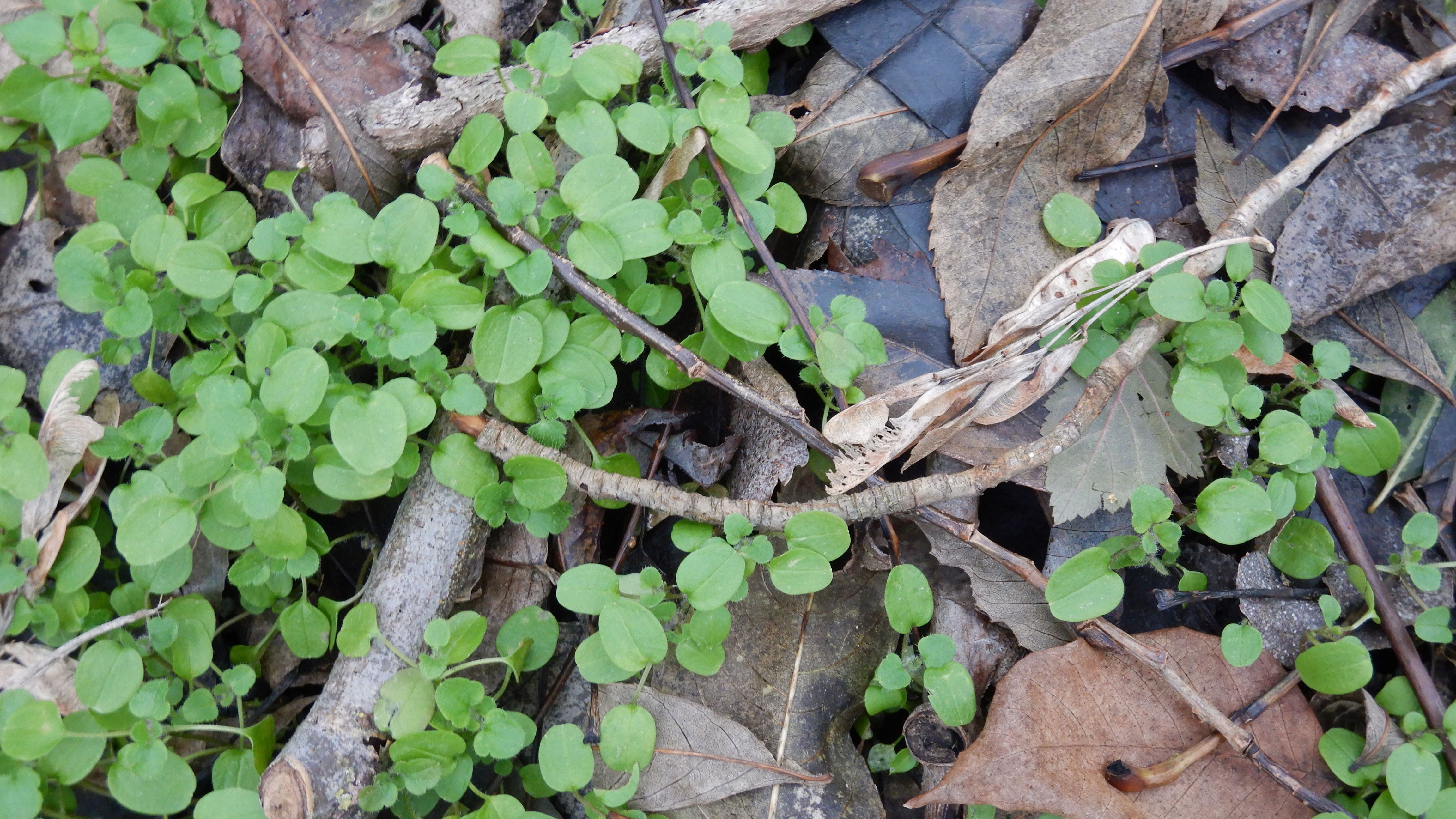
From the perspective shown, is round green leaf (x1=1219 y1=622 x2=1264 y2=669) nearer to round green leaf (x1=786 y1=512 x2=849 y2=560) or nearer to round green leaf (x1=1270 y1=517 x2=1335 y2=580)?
round green leaf (x1=1270 y1=517 x2=1335 y2=580)

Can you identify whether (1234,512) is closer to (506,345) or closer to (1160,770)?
(1160,770)

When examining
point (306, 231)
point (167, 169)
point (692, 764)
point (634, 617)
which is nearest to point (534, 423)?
point (634, 617)

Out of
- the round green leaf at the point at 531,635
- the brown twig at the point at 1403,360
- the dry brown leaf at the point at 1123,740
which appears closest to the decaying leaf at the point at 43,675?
the round green leaf at the point at 531,635

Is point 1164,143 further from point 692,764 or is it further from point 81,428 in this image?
point 81,428

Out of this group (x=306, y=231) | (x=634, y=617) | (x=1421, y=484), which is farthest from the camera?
(x=1421, y=484)

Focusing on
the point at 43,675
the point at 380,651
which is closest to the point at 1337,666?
the point at 380,651

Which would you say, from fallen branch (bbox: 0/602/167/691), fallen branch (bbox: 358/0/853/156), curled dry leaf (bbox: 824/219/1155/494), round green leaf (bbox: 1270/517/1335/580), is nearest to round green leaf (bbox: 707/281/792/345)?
curled dry leaf (bbox: 824/219/1155/494)
